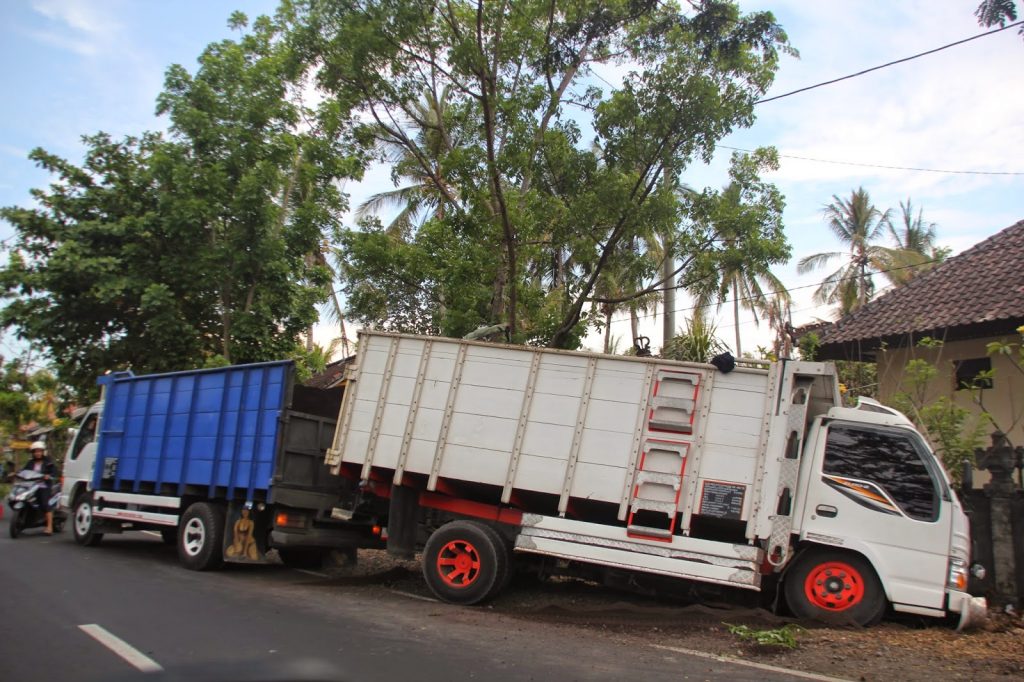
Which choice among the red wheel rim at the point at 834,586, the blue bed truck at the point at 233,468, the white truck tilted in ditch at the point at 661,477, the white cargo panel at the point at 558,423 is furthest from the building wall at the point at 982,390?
the blue bed truck at the point at 233,468

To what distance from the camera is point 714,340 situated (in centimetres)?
1594

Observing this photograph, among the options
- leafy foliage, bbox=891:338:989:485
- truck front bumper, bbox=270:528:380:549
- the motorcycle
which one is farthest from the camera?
the motorcycle

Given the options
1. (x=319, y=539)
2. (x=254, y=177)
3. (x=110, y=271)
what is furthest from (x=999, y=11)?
(x=110, y=271)

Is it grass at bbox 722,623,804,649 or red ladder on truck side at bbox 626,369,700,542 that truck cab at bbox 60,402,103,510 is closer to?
red ladder on truck side at bbox 626,369,700,542

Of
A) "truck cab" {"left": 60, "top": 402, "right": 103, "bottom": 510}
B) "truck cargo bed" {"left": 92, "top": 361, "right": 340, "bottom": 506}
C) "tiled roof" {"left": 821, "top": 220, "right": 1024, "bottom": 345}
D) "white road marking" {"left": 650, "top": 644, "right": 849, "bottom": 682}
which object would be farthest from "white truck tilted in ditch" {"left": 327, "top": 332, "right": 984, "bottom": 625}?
"truck cab" {"left": 60, "top": 402, "right": 103, "bottom": 510}

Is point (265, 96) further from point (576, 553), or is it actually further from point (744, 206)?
point (576, 553)

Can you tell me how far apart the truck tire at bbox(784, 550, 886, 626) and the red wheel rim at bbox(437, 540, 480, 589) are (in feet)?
9.90

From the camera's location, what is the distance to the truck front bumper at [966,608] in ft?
23.3

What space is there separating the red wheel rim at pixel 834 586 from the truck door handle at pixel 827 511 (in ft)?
1.45

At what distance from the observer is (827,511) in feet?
24.5

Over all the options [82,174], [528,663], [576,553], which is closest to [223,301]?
[82,174]

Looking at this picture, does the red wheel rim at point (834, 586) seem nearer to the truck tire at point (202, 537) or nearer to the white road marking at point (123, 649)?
the white road marking at point (123, 649)

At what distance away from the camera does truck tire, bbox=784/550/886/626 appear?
7277 millimetres

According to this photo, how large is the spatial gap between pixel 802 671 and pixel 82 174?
50.8 ft
